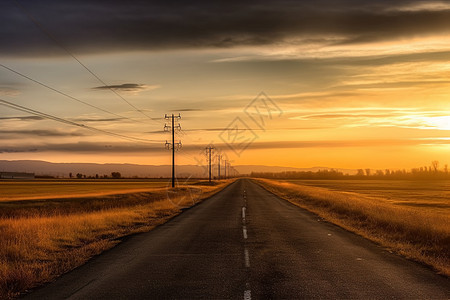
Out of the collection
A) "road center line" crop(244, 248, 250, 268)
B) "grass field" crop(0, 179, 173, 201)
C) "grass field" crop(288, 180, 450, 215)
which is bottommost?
"grass field" crop(288, 180, 450, 215)

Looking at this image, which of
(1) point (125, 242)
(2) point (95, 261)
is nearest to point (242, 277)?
(2) point (95, 261)

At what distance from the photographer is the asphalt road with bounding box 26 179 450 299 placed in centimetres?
830

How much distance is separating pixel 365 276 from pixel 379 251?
13.1 ft

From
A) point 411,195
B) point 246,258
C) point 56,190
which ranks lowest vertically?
point 411,195

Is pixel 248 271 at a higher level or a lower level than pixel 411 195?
higher

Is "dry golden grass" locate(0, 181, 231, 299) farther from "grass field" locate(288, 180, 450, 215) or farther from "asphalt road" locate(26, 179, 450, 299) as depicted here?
"grass field" locate(288, 180, 450, 215)

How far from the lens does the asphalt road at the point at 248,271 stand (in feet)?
27.2

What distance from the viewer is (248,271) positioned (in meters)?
10.2

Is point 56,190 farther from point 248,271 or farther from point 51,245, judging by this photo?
point 248,271

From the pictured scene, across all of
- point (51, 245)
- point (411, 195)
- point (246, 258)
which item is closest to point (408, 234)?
point (246, 258)

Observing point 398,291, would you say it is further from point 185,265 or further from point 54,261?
point 54,261

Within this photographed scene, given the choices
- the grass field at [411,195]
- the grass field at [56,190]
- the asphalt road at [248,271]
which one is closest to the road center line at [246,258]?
the asphalt road at [248,271]

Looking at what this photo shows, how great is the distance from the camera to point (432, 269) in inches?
428

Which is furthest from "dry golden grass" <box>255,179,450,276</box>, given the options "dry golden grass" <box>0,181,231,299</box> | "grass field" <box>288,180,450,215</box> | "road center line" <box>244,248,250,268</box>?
"grass field" <box>288,180,450,215</box>
